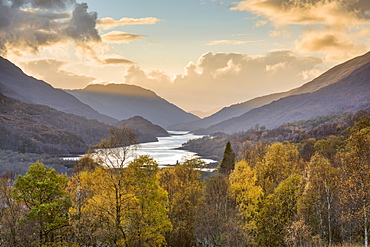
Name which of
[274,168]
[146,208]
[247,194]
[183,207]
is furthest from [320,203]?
[146,208]

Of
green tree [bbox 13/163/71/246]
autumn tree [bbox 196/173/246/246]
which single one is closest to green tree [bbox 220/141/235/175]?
autumn tree [bbox 196/173/246/246]

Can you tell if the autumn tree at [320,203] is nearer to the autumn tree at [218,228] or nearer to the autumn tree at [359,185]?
the autumn tree at [218,228]

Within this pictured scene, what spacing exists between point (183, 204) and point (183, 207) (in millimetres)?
450

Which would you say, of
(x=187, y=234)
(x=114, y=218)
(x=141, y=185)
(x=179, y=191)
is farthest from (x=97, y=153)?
(x=187, y=234)

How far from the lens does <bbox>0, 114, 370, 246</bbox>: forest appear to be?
25.5 meters

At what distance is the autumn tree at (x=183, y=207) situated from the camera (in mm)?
42031

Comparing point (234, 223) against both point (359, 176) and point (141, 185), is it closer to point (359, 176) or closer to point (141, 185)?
point (141, 185)

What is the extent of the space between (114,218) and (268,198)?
863 inches

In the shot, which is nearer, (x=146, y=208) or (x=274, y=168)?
(x=146, y=208)

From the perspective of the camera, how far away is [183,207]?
42000 millimetres

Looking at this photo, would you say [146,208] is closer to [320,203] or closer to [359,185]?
[320,203]

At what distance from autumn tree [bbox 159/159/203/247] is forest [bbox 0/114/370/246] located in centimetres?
16

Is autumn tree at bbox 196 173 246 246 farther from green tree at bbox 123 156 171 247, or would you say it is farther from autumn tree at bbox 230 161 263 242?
green tree at bbox 123 156 171 247

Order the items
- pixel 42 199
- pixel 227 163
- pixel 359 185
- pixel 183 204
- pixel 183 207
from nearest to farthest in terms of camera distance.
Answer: pixel 359 185 < pixel 42 199 < pixel 183 207 < pixel 183 204 < pixel 227 163
